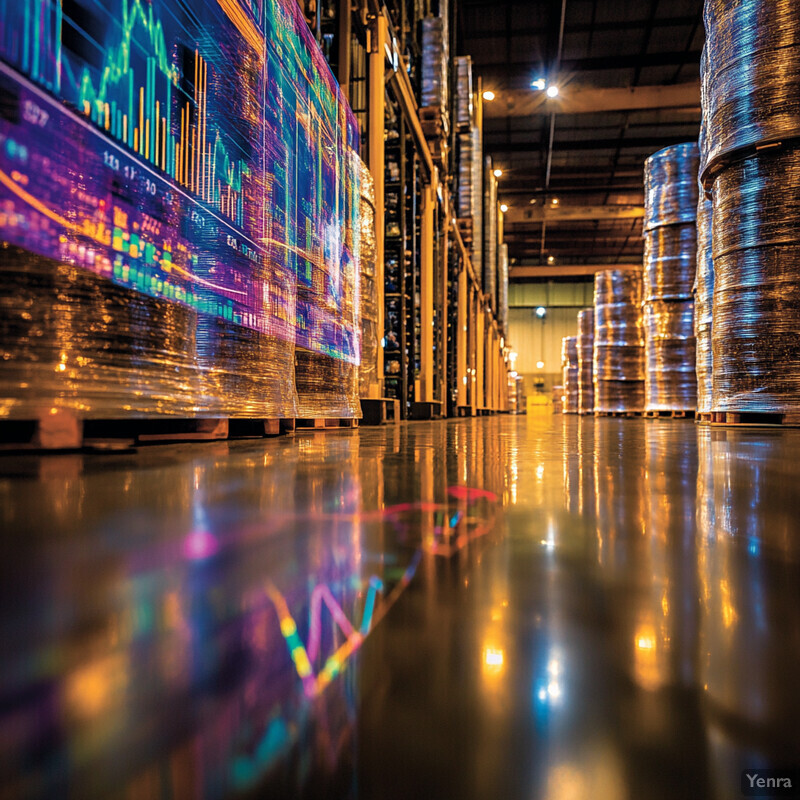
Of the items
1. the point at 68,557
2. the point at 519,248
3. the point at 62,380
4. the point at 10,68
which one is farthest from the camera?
the point at 519,248

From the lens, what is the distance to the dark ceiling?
561 inches

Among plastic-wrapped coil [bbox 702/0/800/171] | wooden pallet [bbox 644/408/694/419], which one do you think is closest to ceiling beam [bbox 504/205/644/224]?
wooden pallet [bbox 644/408/694/419]

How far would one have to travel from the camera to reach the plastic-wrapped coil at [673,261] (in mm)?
8555

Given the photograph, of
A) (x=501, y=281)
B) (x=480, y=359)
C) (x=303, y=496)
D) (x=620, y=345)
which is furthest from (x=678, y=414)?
(x=501, y=281)

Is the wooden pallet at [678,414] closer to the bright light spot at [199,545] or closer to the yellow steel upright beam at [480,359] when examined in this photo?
→ the yellow steel upright beam at [480,359]

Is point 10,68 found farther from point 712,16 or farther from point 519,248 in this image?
point 519,248

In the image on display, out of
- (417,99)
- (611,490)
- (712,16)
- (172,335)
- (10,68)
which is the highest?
(417,99)

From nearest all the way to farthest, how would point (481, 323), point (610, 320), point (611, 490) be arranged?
point (611, 490) < point (610, 320) < point (481, 323)

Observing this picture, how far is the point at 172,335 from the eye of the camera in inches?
71.3

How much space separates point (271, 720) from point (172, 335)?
173 cm

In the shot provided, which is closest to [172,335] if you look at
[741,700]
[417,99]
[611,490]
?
[611,490]

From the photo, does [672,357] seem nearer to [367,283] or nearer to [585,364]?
[367,283]

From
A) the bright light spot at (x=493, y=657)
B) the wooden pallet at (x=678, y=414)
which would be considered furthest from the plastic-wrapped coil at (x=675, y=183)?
the bright light spot at (x=493, y=657)

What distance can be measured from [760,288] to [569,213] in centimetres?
1988
